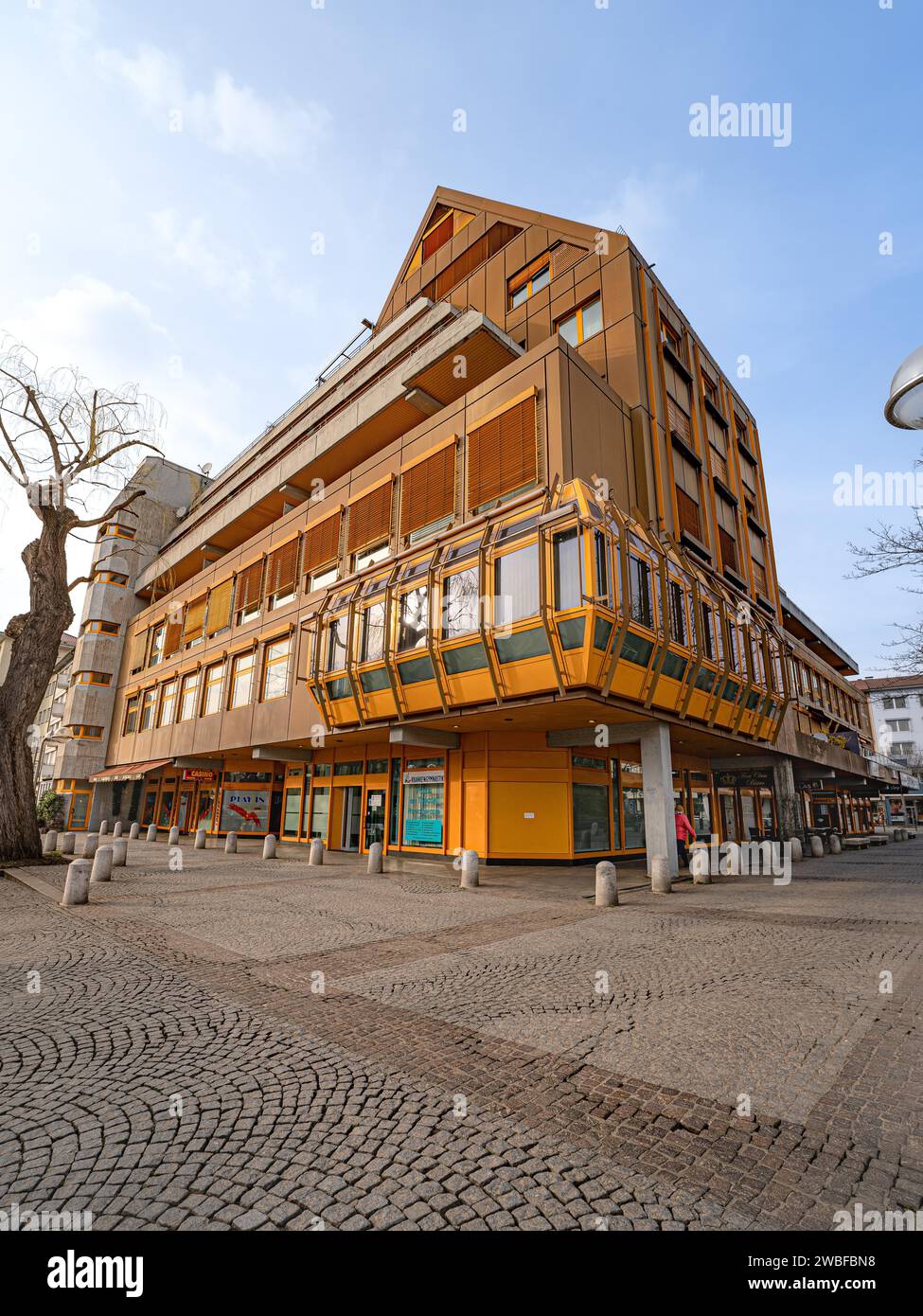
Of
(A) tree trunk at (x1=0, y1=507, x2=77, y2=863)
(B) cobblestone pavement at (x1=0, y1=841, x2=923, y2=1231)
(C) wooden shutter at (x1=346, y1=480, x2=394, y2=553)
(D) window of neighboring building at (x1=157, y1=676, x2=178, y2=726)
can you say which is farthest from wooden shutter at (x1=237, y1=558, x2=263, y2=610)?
(B) cobblestone pavement at (x1=0, y1=841, x2=923, y2=1231)

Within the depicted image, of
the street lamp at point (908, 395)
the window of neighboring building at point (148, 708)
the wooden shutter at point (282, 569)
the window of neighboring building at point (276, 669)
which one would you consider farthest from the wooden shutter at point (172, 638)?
the street lamp at point (908, 395)

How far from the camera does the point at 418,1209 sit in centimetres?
252

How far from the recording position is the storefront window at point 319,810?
82.6 feet

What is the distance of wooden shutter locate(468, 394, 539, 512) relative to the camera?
16.5 m

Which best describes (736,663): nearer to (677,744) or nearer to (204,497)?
(677,744)

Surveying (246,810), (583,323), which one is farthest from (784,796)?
(246,810)

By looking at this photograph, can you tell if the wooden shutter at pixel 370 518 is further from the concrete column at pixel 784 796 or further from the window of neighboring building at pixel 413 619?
the concrete column at pixel 784 796

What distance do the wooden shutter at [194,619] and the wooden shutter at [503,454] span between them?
797 inches

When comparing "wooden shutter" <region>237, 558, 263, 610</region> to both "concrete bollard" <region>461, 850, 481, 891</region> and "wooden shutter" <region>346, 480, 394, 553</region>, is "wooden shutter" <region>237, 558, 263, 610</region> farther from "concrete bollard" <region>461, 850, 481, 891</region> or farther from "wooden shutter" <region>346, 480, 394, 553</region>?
"concrete bollard" <region>461, 850, 481, 891</region>

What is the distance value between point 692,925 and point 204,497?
4381 cm

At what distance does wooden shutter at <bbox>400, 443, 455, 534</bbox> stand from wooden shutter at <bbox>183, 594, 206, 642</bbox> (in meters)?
17.0

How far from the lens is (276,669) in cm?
2475

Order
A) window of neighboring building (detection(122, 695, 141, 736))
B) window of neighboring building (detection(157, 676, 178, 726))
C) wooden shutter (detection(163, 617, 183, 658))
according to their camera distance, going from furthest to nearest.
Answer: window of neighboring building (detection(122, 695, 141, 736))
wooden shutter (detection(163, 617, 183, 658))
window of neighboring building (detection(157, 676, 178, 726))

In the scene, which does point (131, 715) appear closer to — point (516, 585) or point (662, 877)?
point (516, 585)
